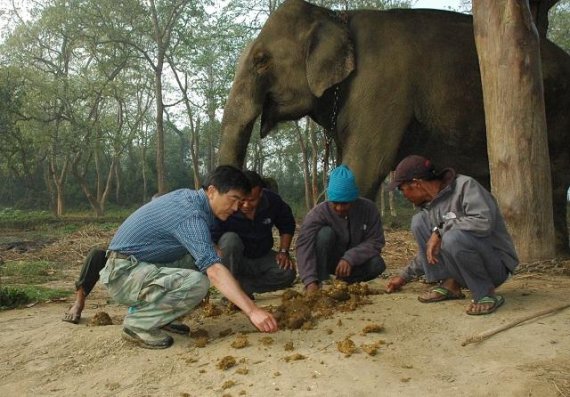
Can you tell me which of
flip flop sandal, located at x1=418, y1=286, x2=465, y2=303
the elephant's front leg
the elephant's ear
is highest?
the elephant's ear

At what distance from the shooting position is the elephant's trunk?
6.52 meters

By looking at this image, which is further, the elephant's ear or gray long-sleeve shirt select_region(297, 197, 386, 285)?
the elephant's ear

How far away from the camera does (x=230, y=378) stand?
315 centimetres

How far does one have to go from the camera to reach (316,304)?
13.3 ft

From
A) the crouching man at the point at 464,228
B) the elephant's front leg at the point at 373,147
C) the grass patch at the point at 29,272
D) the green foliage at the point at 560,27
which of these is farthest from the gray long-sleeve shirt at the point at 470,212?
the green foliage at the point at 560,27

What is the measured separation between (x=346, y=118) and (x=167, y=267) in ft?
10.0

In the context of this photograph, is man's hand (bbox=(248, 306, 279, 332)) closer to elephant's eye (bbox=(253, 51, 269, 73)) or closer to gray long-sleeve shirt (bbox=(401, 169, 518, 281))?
gray long-sleeve shirt (bbox=(401, 169, 518, 281))

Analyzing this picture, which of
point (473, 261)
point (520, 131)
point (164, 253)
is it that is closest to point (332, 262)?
point (473, 261)

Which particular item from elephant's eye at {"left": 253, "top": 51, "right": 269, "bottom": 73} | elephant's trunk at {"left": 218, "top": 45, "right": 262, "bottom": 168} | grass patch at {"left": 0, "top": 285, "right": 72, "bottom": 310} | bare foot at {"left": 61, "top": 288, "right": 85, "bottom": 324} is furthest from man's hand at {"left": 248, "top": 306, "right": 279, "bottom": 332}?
elephant's eye at {"left": 253, "top": 51, "right": 269, "bottom": 73}

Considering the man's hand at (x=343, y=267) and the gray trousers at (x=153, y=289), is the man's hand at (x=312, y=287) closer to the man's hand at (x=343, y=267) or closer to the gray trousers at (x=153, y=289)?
the man's hand at (x=343, y=267)

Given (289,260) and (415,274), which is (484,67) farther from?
(289,260)

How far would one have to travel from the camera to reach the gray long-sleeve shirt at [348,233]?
4.48 m

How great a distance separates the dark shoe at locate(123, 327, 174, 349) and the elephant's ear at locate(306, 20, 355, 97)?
3444 millimetres

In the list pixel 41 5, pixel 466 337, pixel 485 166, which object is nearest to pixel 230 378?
pixel 466 337
